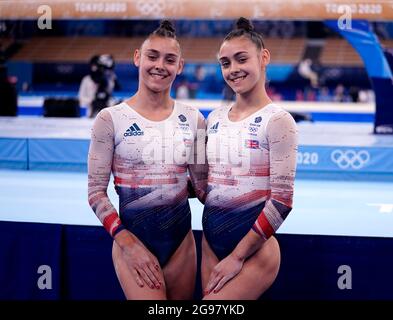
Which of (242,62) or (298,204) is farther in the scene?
(298,204)

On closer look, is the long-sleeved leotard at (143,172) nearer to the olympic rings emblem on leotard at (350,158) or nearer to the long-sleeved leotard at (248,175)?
the long-sleeved leotard at (248,175)

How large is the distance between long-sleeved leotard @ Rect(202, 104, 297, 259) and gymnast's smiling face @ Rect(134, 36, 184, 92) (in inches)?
10.9

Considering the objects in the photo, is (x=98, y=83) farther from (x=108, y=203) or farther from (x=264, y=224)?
(x=264, y=224)

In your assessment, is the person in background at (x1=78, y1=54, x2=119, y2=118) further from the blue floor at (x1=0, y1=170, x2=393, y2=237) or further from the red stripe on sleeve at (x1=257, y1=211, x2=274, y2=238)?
the red stripe on sleeve at (x1=257, y1=211, x2=274, y2=238)

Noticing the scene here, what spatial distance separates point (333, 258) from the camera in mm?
2543

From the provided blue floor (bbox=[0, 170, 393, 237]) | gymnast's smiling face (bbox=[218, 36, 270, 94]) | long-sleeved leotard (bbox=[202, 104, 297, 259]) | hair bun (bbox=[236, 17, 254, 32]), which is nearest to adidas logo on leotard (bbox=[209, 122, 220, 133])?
long-sleeved leotard (bbox=[202, 104, 297, 259])

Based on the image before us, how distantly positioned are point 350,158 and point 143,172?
4526 mm

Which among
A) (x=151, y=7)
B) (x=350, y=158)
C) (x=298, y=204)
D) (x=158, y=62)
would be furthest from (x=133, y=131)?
(x=350, y=158)

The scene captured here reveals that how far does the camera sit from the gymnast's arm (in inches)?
83.4

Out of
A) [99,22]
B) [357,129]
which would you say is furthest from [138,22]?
[357,129]

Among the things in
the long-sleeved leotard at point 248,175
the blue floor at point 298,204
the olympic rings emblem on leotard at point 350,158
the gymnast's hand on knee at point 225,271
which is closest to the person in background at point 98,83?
the blue floor at point 298,204

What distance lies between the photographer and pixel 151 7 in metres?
6.25

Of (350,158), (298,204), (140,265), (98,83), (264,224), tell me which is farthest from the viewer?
(98,83)
